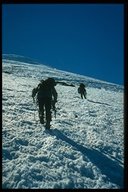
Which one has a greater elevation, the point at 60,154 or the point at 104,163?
the point at 60,154

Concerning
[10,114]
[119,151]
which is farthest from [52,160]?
[10,114]

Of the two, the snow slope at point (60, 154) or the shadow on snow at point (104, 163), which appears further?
the shadow on snow at point (104, 163)

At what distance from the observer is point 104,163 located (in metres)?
12.2

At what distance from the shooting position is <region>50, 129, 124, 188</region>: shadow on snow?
11109 millimetres

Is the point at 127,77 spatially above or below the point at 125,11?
below

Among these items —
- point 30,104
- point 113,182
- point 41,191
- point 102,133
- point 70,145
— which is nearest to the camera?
point 41,191

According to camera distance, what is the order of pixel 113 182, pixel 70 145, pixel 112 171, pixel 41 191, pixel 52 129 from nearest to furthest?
1. pixel 41 191
2. pixel 113 182
3. pixel 112 171
4. pixel 70 145
5. pixel 52 129

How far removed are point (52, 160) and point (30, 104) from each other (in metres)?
11.5

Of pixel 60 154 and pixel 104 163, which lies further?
pixel 60 154

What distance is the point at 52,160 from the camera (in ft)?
39.2

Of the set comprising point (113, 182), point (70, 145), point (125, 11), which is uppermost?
point (125, 11)

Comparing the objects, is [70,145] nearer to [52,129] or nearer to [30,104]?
[52,129]

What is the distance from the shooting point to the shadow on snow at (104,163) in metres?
11.1

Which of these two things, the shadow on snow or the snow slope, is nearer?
the snow slope
